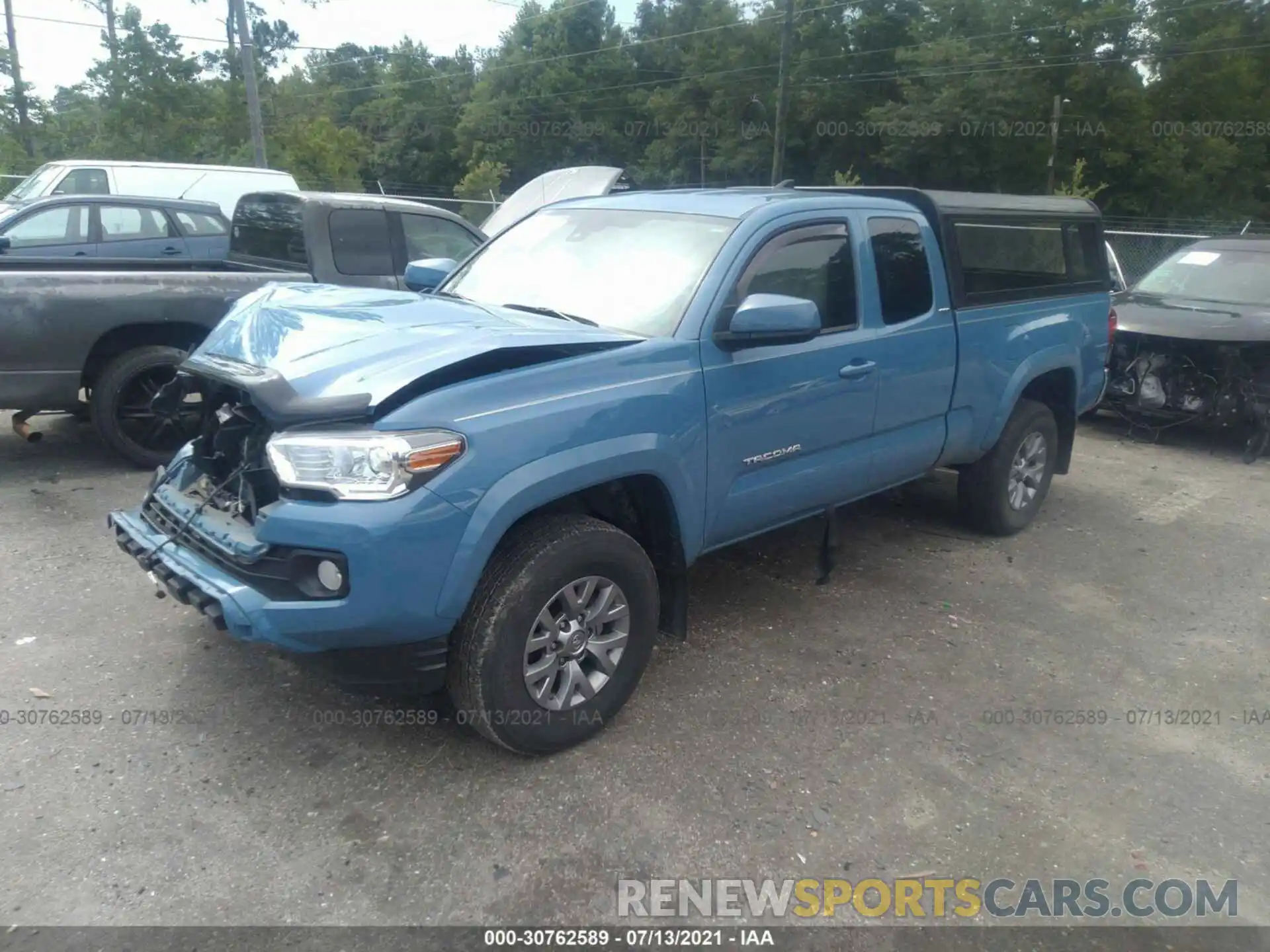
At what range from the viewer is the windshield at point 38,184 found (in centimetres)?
1337

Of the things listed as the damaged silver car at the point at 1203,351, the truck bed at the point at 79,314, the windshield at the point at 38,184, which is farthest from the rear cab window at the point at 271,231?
the windshield at the point at 38,184

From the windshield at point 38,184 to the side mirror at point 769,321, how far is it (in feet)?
42.0

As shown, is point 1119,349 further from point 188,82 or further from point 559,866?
point 188,82

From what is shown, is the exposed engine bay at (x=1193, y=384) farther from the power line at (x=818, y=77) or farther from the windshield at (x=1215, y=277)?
the power line at (x=818, y=77)

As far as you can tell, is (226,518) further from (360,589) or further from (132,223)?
(132,223)

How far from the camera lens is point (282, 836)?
3031 millimetres

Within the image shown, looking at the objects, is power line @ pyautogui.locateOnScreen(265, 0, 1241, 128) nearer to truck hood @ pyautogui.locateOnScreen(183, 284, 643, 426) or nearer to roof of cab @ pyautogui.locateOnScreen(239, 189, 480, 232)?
roof of cab @ pyautogui.locateOnScreen(239, 189, 480, 232)

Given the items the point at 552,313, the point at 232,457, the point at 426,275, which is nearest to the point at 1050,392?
the point at 552,313

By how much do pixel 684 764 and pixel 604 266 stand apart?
82.6 inches

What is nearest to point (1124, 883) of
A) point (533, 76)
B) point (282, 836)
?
point (282, 836)

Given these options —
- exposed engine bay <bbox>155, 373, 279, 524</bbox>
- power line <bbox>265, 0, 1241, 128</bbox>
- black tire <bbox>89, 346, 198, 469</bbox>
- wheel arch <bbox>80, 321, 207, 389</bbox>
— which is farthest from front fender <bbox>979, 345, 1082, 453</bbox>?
power line <bbox>265, 0, 1241, 128</bbox>

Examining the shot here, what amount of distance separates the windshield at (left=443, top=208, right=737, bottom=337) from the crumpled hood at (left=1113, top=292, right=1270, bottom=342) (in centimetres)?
567

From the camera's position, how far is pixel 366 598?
292 centimetres

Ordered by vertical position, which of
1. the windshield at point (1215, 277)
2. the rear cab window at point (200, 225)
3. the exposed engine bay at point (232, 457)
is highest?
the rear cab window at point (200, 225)
